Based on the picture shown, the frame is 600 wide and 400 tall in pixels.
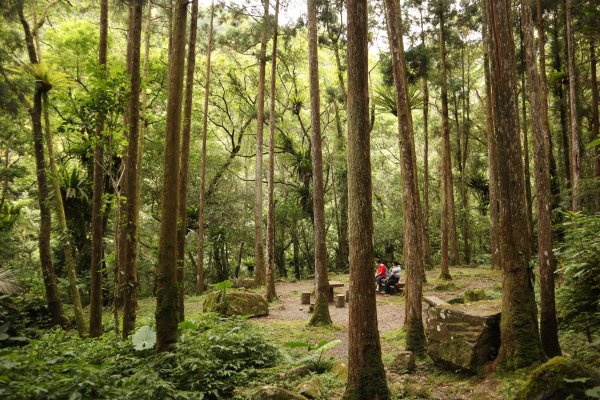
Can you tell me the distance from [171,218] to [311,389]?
318cm

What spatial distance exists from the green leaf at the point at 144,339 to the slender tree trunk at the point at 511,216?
16.6 feet

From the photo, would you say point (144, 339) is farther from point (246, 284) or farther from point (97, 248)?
point (246, 284)

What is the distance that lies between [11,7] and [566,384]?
12417mm

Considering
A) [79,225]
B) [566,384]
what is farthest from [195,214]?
[566,384]

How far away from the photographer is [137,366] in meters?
5.39

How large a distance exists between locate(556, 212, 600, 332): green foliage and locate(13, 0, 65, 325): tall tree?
432 inches

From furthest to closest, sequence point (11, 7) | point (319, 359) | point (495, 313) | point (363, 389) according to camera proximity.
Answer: point (11, 7) → point (319, 359) → point (495, 313) → point (363, 389)

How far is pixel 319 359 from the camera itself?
6465 millimetres

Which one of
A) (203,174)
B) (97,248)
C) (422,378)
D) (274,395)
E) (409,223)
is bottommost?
(422,378)

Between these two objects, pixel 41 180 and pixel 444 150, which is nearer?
pixel 41 180

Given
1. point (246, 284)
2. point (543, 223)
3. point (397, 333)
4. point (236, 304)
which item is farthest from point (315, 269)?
point (246, 284)

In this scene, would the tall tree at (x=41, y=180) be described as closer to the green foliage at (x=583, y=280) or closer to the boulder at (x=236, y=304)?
the boulder at (x=236, y=304)

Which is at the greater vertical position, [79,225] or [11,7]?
[11,7]

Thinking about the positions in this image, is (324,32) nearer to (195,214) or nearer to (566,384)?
(195,214)
